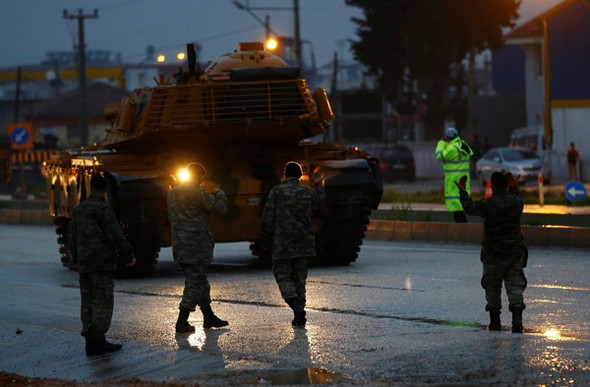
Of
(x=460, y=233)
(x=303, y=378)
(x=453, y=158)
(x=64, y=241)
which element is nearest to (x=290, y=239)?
(x=303, y=378)

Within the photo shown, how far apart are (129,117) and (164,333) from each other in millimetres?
8261

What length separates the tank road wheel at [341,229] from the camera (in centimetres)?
2100

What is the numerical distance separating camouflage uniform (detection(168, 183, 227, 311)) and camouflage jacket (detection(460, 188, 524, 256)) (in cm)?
236

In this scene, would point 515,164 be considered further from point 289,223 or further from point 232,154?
point 289,223

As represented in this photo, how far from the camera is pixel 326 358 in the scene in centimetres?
1152

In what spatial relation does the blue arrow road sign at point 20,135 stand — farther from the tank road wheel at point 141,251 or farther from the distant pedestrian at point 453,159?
the tank road wheel at point 141,251

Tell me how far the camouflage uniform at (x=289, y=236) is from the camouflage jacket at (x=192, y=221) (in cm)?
51

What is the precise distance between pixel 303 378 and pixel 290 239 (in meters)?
2.91

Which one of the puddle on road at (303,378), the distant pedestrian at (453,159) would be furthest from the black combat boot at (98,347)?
the distant pedestrian at (453,159)

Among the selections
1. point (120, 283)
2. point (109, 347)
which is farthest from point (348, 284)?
point (109, 347)

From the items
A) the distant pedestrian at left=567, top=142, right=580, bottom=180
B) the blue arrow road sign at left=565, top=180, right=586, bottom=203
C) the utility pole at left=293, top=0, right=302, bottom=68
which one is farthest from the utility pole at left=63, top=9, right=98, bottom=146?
the blue arrow road sign at left=565, top=180, right=586, bottom=203

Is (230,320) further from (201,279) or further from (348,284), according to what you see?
(348,284)

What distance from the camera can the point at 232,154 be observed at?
21.0m

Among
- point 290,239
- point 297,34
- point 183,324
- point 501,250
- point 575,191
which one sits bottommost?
point 183,324
